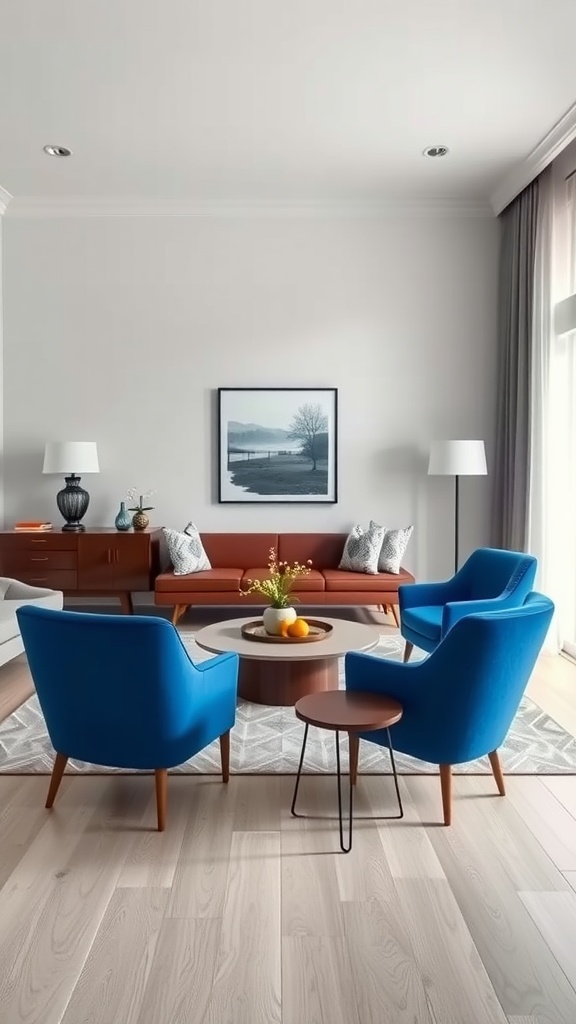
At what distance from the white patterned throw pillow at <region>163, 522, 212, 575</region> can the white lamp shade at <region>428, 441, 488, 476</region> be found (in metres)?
2.07

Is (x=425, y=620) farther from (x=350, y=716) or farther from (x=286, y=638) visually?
(x=350, y=716)

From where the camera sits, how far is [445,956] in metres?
2.05

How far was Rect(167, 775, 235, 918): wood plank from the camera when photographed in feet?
7.57

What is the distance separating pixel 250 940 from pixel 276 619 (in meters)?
2.00

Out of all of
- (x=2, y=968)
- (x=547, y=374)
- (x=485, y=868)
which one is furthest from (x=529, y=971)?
(x=547, y=374)

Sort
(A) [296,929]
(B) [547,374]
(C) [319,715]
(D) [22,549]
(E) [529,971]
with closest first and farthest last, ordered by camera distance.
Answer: (E) [529,971]
(A) [296,929]
(C) [319,715]
(B) [547,374]
(D) [22,549]

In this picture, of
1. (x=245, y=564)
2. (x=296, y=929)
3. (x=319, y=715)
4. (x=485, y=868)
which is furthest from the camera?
(x=245, y=564)

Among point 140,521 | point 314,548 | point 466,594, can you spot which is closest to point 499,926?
point 466,594

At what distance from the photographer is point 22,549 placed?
20.0ft

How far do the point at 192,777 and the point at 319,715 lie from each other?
0.86 meters

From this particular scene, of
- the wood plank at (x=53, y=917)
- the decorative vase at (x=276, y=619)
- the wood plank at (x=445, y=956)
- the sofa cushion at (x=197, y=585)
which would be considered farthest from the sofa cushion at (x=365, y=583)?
the wood plank at (x=445, y=956)

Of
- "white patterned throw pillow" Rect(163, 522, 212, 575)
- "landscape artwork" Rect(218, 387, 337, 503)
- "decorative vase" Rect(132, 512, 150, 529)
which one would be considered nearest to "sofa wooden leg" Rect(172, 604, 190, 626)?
"white patterned throw pillow" Rect(163, 522, 212, 575)

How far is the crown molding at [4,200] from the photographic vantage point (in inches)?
248

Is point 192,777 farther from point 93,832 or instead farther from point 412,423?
point 412,423
